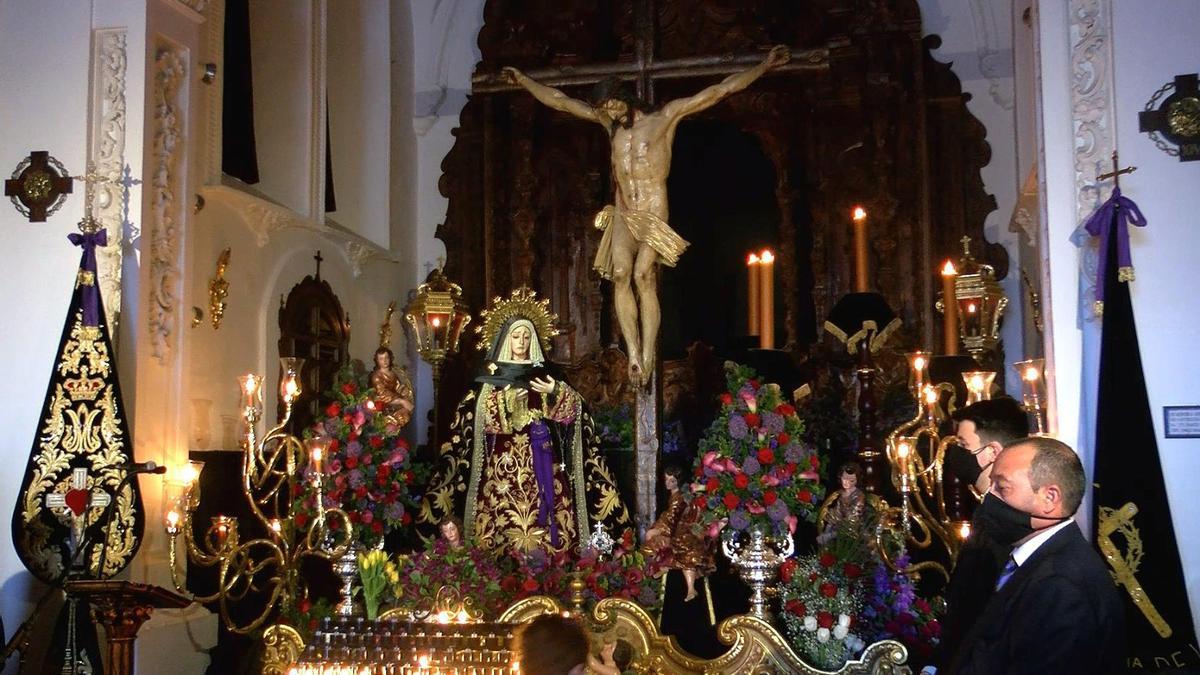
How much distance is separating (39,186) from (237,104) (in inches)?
95.4

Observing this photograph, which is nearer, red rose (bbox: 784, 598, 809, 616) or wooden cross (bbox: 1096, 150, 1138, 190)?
red rose (bbox: 784, 598, 809, 616)

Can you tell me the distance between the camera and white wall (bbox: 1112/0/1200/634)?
6.96 metres

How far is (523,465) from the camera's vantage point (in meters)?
9.38

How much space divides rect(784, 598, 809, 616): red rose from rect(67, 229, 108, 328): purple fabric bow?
455 centimetres

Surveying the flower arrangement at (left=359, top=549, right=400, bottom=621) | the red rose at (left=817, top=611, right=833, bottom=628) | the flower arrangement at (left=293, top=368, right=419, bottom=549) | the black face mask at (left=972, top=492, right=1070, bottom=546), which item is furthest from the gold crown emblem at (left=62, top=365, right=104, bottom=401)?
the black face mask at (left=972, top=492, right=1070, bottom=546)

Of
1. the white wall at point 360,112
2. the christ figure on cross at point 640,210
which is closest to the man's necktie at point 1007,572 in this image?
the christ figure on cross at point 640,210

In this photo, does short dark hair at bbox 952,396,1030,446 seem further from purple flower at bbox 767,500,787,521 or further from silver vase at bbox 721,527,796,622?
purple flower at bbox 767,500,787,521

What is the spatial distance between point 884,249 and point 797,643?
576cm

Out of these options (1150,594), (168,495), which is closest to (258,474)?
(168,495)

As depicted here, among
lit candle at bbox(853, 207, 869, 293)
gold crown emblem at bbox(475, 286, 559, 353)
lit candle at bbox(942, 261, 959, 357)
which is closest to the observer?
gold crown emblem at bbox(475, 286, 559, 353)

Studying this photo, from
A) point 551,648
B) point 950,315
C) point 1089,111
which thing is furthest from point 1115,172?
point 551,648

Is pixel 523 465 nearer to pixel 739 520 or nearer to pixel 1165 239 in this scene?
pixel 739 520

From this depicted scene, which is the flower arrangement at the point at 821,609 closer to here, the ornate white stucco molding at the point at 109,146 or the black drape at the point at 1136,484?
the black drape at the point at 1136,484

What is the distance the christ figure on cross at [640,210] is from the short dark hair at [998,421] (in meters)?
3.27
